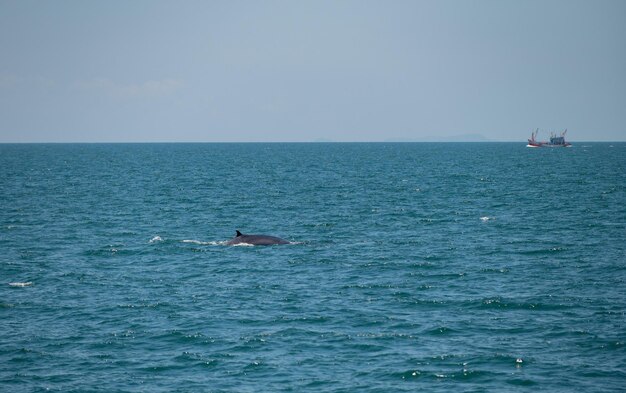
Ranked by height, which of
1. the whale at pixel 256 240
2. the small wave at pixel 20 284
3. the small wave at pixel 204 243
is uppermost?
the whale at pixel 256 240

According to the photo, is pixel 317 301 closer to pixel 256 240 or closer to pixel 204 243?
pixel 256 240

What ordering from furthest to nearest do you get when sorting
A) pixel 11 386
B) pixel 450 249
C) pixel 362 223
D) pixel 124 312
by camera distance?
pixel 362 223 → pixel 450 249 → pixel 124 312 → pixel 11 386

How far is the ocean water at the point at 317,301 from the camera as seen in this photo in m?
24.0

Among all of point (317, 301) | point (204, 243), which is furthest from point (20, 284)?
point (317, 301)

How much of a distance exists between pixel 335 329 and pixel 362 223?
108 ft

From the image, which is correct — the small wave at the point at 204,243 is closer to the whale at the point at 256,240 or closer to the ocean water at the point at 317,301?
the ocean water at the point at 317,301

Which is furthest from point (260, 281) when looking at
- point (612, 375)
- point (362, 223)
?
point (362, 223)

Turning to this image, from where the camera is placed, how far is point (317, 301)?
33156 mm

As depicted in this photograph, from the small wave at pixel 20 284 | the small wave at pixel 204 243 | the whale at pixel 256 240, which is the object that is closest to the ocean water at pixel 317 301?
the small wave at pixel 20 284

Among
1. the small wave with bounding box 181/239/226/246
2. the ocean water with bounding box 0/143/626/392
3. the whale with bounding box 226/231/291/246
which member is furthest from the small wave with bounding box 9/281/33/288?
the whale with bounding box 226/231/291/246

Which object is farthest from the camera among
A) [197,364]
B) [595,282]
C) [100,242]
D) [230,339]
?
[100,242]

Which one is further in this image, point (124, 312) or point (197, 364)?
point (124, 312)

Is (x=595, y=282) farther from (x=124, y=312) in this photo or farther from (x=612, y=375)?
(x=124, y=312)

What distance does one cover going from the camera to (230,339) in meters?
27.6
